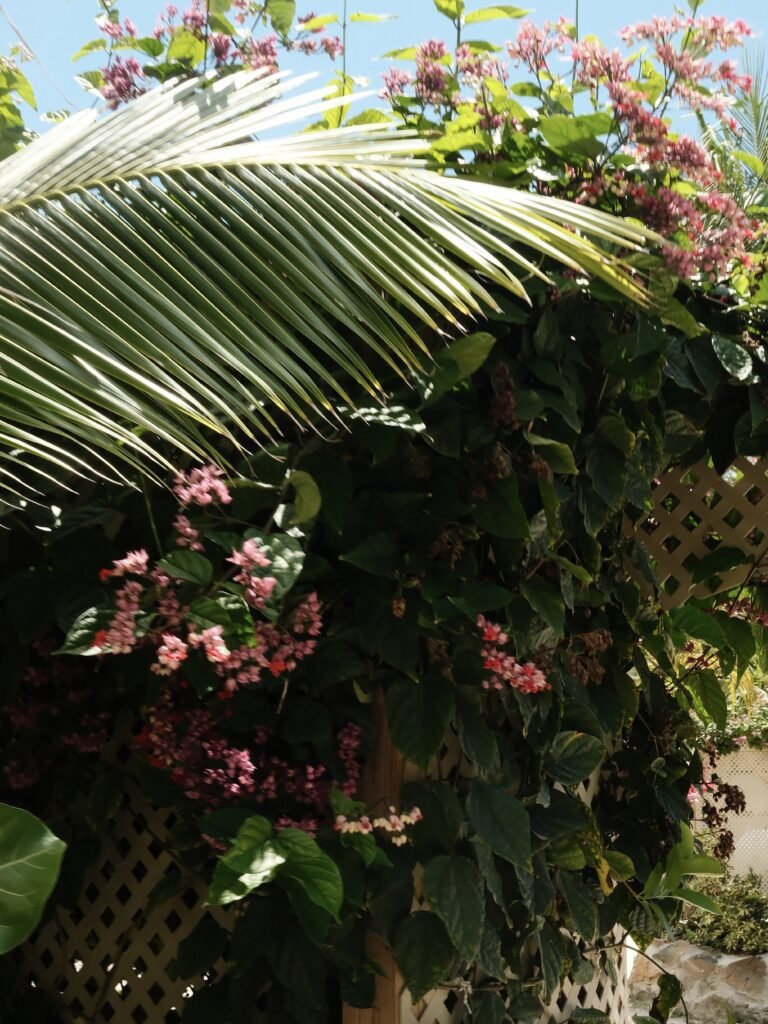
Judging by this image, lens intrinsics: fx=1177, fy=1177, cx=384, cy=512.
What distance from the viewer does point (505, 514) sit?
190cm

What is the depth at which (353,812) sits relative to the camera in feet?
5.87

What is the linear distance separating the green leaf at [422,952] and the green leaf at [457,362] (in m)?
0.85

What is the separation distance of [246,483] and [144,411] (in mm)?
718

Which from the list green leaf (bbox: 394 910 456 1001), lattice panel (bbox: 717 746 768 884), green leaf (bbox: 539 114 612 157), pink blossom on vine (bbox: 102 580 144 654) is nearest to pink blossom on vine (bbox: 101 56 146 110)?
green leaf (bbox: 539 114 612 157)

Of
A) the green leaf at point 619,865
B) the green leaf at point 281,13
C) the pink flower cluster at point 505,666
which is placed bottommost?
the green leaf at point 619,865

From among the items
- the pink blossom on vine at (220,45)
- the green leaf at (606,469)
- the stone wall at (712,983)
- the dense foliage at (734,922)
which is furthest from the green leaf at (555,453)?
the dense foliage at (734,922)

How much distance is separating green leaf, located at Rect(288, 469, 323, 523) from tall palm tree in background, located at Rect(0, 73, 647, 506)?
427 mm

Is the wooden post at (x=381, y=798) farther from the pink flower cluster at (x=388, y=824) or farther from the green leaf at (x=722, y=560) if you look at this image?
the green leaf at (x=722, y=560)

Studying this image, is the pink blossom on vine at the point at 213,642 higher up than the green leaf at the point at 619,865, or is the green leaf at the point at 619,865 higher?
the pink blossom on vine at the point at 213,642

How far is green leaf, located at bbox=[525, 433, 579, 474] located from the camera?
193 cm

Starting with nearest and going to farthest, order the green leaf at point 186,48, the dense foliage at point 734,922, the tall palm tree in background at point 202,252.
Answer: the tall palm tree in background at point 202,252 < the green leaf at point 186,48 < the dense foliage at point 734,922

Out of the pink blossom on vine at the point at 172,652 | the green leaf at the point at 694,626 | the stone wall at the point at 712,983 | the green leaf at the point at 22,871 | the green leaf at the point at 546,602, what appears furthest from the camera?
the stone wall at the point at 712,983

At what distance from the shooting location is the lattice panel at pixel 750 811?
813cm

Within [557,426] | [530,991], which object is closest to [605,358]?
[557,426]
